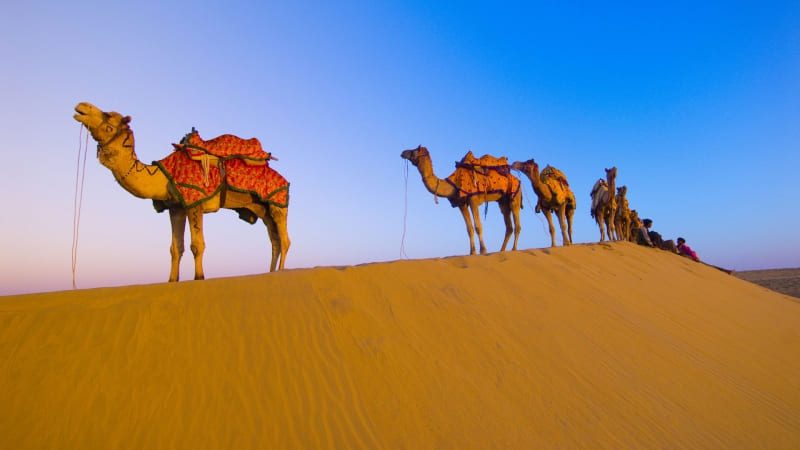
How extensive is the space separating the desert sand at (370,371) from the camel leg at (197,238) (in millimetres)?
2325

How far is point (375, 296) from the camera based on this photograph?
4324mm

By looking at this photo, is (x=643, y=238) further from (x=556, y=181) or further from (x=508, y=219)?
(x=508, y=219)

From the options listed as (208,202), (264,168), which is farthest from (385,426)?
(264,168)

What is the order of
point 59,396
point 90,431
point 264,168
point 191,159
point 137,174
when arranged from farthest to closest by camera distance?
point 264,168 < point 191,159 < point 137,174 < point 59,396 < point 90,431

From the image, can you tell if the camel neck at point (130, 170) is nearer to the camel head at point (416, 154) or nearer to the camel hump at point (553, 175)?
the camel head at point (416, 154)

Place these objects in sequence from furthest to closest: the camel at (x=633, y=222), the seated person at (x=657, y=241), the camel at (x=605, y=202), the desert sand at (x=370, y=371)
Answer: the camel at (x=633, y=222)
the camel at (x=605, y=202)
the seated person at (x=657, y=241)
the desert sand at (x=370, y=371)

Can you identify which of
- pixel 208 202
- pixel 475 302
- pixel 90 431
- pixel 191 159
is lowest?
pixel 90 431

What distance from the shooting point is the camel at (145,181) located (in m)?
6.18

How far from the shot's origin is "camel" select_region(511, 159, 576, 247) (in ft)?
43.4

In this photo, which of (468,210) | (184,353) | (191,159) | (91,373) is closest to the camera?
(91,373)

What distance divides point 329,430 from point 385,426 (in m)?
0.37

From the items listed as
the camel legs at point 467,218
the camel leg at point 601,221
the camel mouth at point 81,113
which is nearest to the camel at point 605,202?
the camel leg at point 601,221

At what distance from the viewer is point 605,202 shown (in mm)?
17203

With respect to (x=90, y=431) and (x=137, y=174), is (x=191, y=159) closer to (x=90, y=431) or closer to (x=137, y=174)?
(x=137, y=174)
